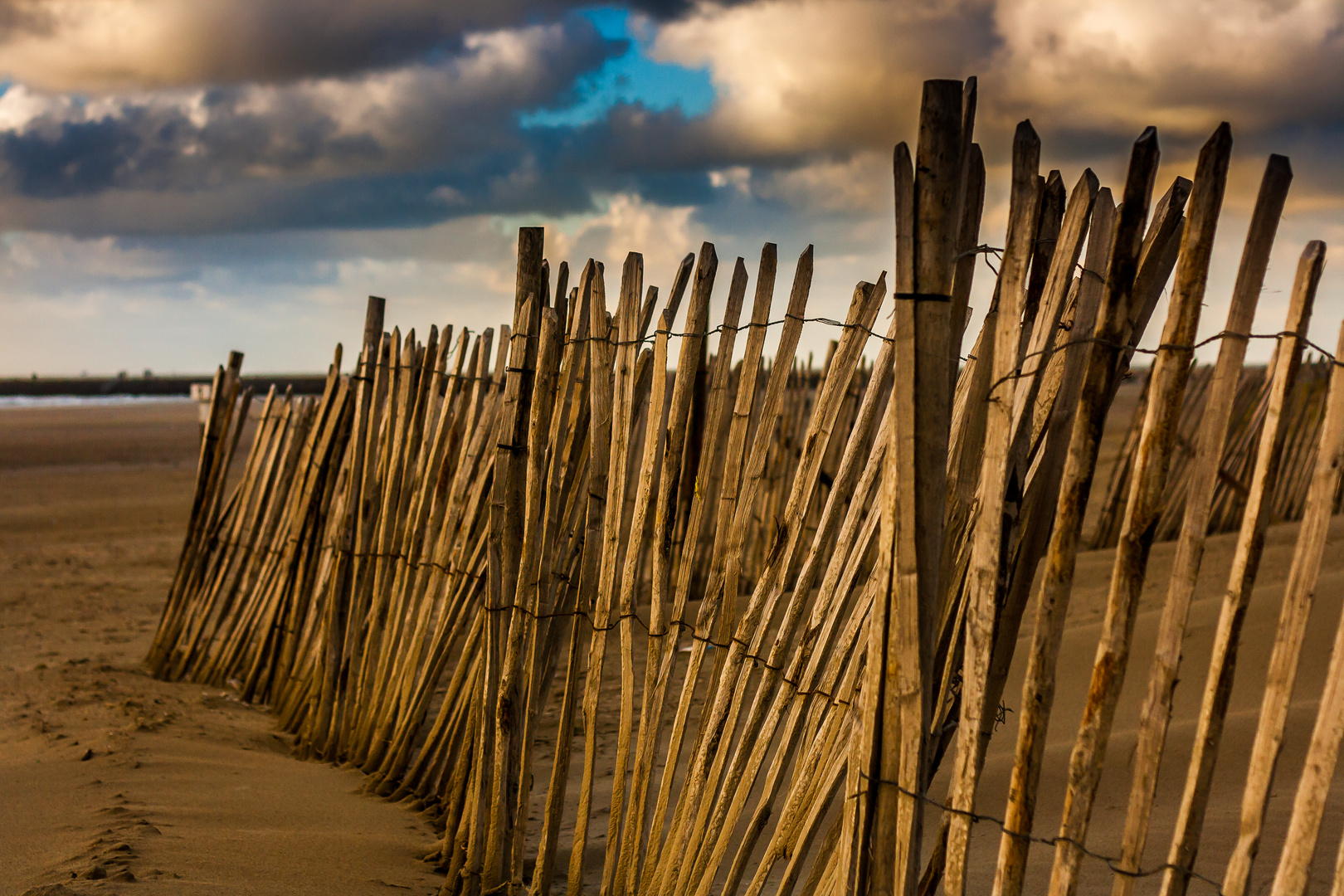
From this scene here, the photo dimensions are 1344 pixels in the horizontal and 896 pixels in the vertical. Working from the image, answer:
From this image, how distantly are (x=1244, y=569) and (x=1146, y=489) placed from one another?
0.54ft

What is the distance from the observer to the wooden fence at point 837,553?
1422 millimetres

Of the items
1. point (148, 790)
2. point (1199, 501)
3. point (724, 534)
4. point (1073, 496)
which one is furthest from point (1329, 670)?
point (148, 790)

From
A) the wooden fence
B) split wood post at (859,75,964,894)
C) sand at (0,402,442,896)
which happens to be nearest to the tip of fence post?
the wooden fence

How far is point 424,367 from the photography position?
12.5 ft

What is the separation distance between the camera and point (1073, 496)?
148 centimetres

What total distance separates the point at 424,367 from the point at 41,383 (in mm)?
46892

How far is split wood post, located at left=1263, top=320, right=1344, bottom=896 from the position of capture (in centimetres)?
133

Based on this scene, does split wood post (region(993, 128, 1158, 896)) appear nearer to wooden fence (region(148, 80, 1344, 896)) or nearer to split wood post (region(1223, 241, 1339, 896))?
wooden fence (region(148, 80, 1344, 896))

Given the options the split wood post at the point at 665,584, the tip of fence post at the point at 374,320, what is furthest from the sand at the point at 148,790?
the tip of fence post at the point at 374,320

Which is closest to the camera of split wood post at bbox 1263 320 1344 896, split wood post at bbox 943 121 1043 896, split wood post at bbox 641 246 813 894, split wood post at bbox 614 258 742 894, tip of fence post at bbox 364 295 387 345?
split wood post at bbox 1263 320 1344 896

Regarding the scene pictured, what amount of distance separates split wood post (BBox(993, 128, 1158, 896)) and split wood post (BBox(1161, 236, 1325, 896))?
20 cm

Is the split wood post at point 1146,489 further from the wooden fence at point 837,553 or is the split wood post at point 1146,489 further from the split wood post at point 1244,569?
the split wood post at point 1244,569

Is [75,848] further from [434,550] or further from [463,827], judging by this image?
[434,550]

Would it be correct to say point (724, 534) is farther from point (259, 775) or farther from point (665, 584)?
point (259, 775)
